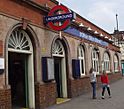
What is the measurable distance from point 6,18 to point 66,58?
23.9 ft

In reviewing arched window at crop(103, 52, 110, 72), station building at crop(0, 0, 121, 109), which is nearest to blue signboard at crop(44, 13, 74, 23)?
station building at crop(0, 0, 121, 109)

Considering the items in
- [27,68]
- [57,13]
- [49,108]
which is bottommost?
[49,108]

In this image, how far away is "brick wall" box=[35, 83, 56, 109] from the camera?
48.6 ft

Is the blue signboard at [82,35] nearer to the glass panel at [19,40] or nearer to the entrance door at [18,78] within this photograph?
the entrance door at [18,78]

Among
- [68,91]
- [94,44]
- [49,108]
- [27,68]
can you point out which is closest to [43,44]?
[27,68]

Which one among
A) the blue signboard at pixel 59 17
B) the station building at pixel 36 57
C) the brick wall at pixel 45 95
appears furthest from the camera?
the blue signboard at pixel 59 17

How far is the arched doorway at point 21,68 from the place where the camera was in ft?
45.6

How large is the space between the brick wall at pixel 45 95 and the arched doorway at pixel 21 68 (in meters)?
0.23

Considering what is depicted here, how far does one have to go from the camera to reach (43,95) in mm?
15180

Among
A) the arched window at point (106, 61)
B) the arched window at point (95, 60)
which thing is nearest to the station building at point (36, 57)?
the arched window at point (95, 60)

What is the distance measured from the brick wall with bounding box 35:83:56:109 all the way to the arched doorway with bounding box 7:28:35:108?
9.0 inches

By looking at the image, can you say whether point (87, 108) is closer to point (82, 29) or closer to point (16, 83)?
point (16, 83)

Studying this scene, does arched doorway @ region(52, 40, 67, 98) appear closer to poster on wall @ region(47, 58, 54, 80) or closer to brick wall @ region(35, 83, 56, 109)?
brick wall @ region(35, 83, 56, 109)

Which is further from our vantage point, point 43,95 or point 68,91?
point 68,91
